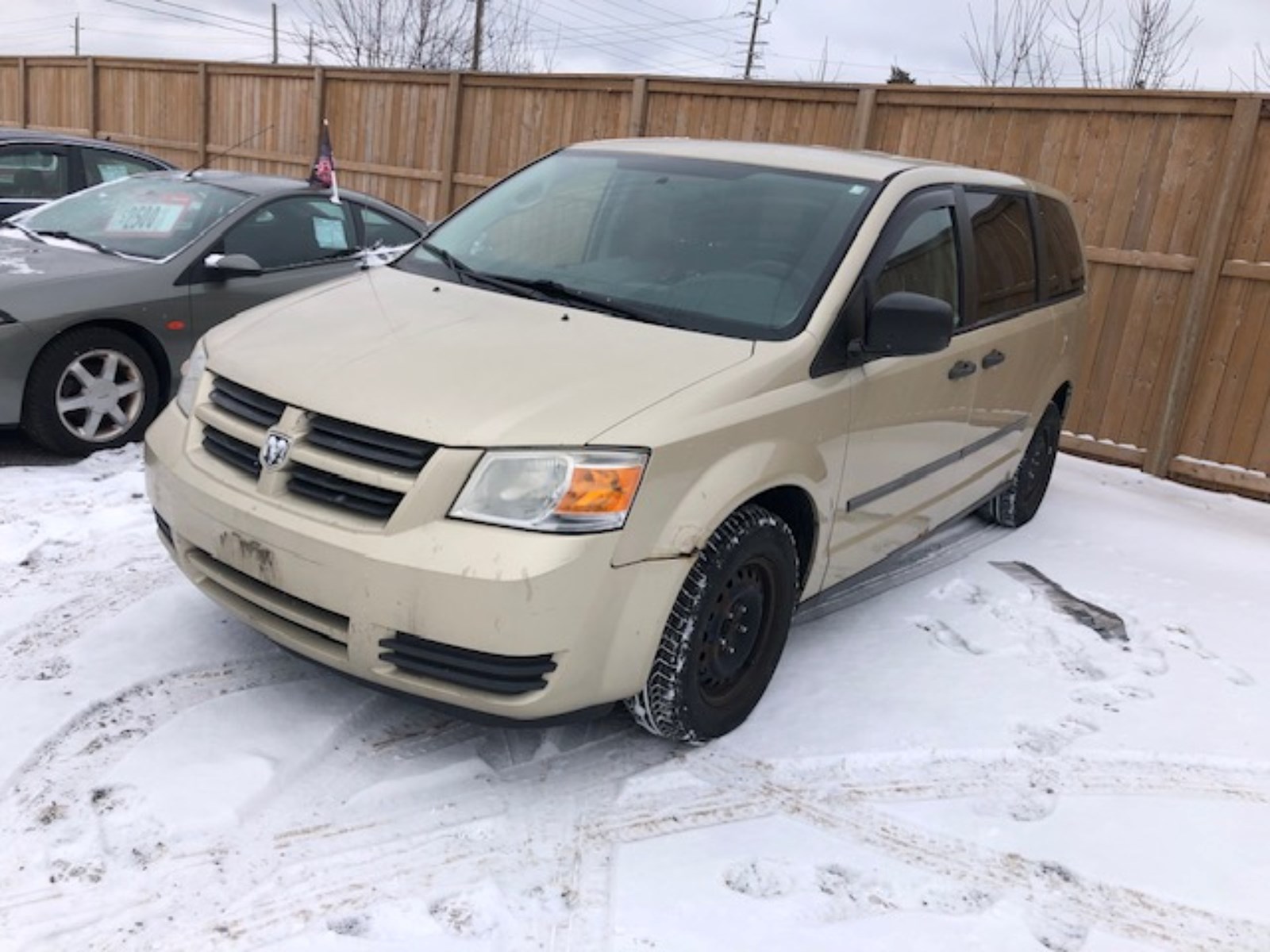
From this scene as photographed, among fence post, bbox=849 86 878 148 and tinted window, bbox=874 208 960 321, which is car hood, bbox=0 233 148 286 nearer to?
tinted window, bbox=874 208 960 321

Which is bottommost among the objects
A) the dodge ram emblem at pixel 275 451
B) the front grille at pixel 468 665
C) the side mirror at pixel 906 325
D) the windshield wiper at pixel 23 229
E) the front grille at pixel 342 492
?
the front grille at pixel 468 665

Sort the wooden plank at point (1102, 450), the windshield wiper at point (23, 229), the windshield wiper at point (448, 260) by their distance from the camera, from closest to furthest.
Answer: the windshield wiper at point (448, 260) → the windshield wiper at point (23, 229) → the wooden plank at point (1102, 450)

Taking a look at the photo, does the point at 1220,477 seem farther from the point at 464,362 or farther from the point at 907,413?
the point at 464,362

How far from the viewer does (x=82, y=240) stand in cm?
592

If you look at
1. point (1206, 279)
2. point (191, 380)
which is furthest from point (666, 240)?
point (1206, 279)

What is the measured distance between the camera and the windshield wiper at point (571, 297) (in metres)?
3.35

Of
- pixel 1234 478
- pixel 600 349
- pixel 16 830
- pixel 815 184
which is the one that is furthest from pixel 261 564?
pixel 1234 478

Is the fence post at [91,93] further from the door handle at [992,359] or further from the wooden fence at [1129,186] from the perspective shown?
the door handle at [992,359]

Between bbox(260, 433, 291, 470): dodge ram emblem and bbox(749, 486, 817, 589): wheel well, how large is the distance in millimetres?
1350

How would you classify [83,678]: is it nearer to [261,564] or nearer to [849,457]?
[261,564]

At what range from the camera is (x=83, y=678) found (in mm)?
3201

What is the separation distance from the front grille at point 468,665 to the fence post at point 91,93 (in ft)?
50.2

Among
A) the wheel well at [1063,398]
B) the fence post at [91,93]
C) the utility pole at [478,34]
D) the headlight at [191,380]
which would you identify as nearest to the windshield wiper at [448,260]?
Result: the headlight at [191,380]

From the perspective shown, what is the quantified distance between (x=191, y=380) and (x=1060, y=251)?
4265 millimetres
